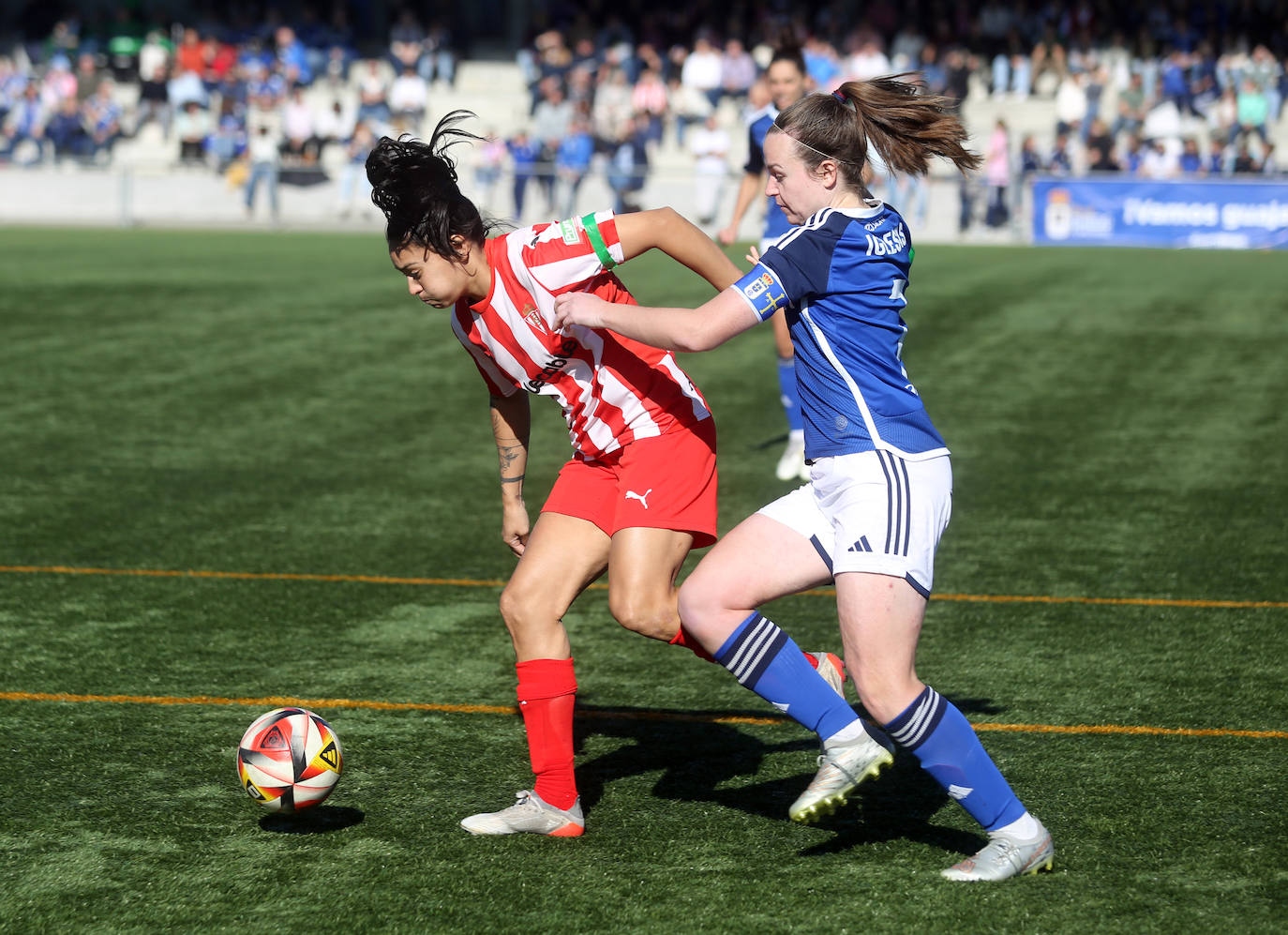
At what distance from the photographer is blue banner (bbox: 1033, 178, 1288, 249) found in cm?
2270

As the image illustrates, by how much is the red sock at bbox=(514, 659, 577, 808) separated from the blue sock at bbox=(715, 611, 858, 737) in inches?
20.3

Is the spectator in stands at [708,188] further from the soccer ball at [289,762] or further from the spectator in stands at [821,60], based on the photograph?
the soccer ball at [289,762]

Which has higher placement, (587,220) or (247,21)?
(247,21)

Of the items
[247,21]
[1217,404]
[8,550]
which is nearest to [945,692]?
[8,550]

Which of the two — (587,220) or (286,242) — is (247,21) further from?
(587,220)

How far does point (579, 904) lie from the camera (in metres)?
3.91


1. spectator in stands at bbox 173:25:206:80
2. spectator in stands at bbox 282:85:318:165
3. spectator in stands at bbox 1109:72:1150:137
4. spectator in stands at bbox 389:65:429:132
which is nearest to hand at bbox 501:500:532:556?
spectator in stands at bbox 1109:72:1150:137

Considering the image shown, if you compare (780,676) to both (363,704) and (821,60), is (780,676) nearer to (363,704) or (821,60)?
(363,704)

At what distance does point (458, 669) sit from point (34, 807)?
1848 mm

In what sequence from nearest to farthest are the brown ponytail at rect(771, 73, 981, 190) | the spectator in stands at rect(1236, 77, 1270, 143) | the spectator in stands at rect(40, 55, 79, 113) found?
the brown ponytail at rect(771, 73, 981, 190), the spectator in stands at rect(1236, 77, 1270, 143), the spectator in stands at rect(40, 55, 79, 113)

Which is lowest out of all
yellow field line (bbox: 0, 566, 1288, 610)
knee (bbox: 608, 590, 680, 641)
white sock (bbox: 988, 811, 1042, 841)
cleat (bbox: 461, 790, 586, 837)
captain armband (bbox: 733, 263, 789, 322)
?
yellow field line (bbox: 0, 566, 1288, 610)

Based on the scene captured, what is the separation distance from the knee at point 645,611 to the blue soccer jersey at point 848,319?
0.66 metres

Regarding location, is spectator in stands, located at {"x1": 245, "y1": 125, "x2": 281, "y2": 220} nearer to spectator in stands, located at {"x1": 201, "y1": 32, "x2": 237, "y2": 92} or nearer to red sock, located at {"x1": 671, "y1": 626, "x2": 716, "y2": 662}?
spectator in stands, located at {"x1": 201, "y1": 32, "x2": 237, "y2": 92}

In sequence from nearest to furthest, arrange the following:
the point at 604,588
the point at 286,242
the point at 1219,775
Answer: the point at 1219,775
the point at 604,588
the point at 286,242
